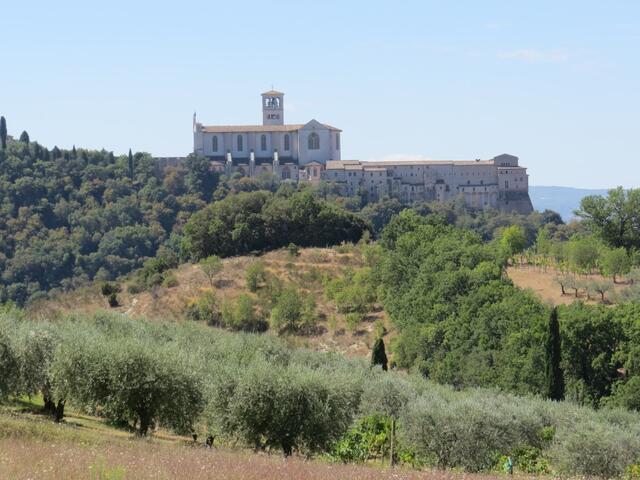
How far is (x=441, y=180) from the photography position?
469 feet

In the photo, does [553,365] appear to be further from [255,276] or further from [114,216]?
[114,216]

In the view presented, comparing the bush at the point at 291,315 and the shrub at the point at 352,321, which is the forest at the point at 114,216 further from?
the shrub at the point at 352,321

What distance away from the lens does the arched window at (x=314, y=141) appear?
480ft

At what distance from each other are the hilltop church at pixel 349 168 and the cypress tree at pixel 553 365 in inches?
3581

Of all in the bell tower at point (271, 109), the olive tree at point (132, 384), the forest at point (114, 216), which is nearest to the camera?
the olive tree at point (132, 384)

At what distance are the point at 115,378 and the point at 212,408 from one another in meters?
2.69

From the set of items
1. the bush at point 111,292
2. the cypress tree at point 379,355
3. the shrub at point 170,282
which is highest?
the shrub at point 170,282

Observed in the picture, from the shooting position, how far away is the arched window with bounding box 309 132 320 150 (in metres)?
146

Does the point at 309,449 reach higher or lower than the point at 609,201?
lower

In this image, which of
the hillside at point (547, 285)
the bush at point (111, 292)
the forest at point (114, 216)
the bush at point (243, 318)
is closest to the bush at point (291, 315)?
the bush at point (243, 318)

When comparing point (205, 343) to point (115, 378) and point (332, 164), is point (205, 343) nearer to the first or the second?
point (115, 378)

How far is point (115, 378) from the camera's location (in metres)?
28.7

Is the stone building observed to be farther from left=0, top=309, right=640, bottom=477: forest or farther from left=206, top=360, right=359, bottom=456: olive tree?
left=206, top=360, right=359, bottom=456: olive tree

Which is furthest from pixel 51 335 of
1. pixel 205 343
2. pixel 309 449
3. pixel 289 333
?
pixel 289 333
